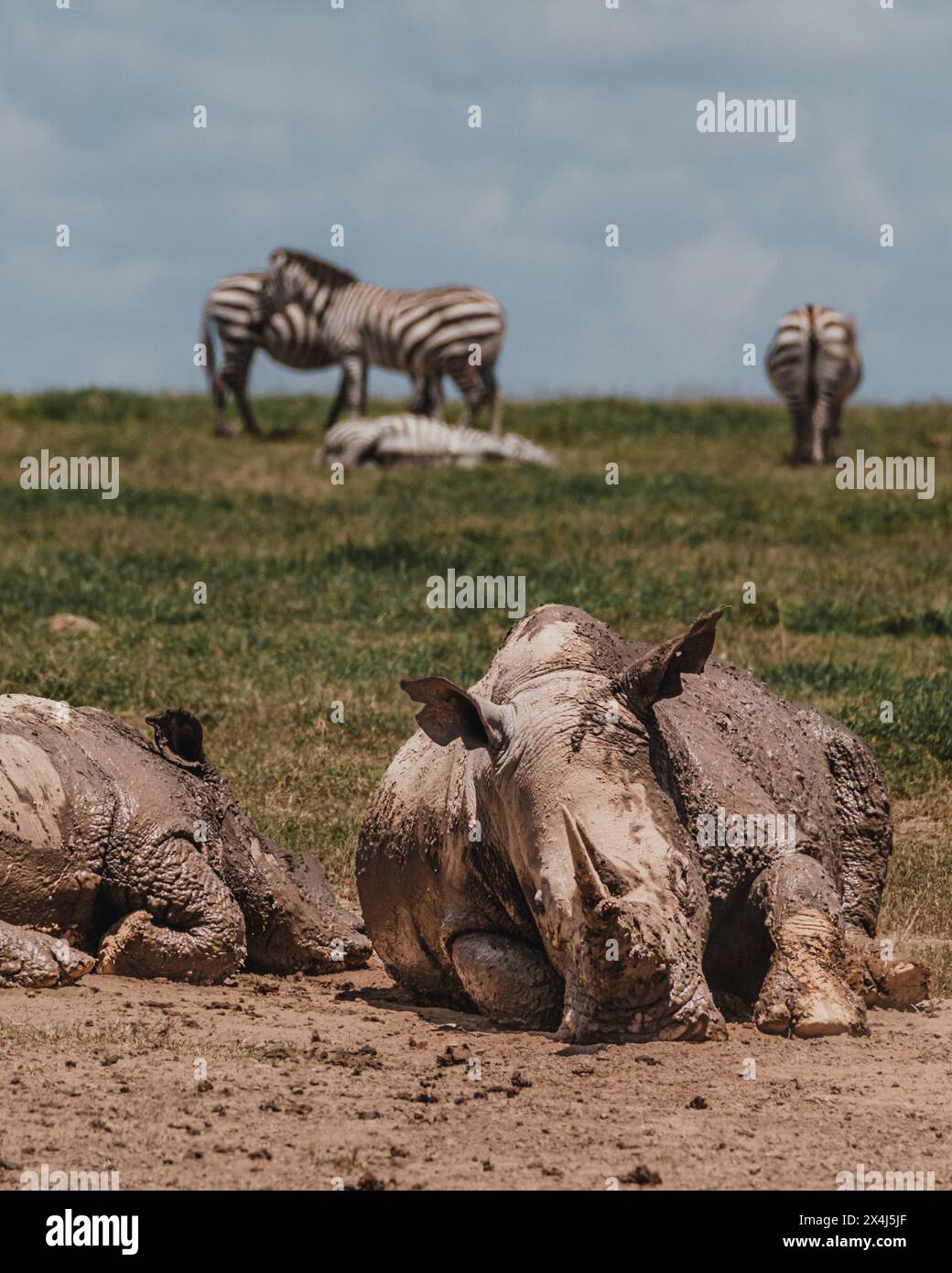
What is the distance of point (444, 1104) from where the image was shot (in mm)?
5969

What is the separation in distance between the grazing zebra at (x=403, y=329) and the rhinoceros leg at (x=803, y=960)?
860 inches

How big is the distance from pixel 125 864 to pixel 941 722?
6.66 m

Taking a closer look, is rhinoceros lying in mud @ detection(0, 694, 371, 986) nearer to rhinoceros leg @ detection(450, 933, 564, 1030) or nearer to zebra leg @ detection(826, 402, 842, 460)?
rhinoceros leg @ detection(450, 933, 564, 1030)

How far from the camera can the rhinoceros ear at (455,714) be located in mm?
7062

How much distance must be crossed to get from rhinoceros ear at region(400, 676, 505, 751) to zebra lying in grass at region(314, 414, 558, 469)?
18.7 m

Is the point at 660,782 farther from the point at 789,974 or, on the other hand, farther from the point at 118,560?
the point at 118,560

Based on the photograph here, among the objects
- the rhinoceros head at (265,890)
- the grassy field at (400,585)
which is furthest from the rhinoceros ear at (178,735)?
the grassy field at (400,585)

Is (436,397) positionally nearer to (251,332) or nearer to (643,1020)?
(251,332)

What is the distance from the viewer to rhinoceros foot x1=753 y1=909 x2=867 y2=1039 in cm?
689

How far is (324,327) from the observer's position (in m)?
30.9

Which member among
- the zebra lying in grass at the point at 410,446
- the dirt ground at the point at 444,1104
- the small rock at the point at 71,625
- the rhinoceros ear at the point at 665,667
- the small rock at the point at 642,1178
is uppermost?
the zebra lying in grass at the point at 410,446

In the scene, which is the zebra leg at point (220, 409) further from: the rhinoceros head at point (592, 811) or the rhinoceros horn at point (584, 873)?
the rhinoceros horn at point (584, 873)

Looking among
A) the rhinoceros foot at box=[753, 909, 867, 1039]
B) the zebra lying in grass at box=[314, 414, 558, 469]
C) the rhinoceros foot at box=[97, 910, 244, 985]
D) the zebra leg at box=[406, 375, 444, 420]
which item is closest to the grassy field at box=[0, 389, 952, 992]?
the zebra lying in grass at box=[314, 414, 558, 469]
